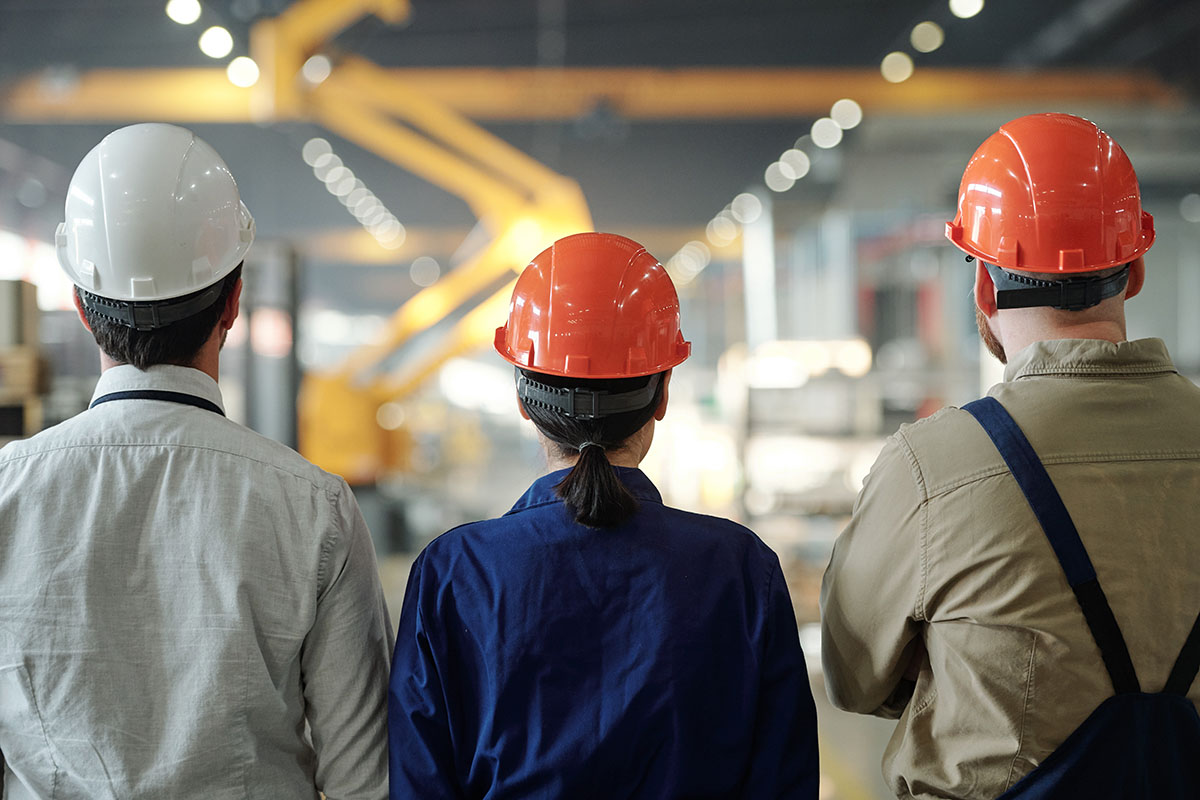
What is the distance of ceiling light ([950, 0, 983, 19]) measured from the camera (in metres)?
10.7

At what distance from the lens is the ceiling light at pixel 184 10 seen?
10469 mm

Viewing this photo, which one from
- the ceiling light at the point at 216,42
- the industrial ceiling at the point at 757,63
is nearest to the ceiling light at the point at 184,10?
the industrial ceiling at the point at 757,63

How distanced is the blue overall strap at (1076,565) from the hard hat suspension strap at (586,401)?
66cm

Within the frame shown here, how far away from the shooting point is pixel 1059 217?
1.90m

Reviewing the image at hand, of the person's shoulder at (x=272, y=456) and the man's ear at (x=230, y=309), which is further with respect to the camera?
the man's ear at (x=230, y=309)

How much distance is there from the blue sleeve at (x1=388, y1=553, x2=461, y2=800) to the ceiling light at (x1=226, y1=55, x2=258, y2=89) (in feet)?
39.2

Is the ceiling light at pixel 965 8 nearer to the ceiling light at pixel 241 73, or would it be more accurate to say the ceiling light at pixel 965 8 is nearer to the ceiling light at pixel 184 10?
the ceiling light at pixel 184 10

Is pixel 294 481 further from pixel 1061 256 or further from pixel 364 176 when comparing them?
pixel 364 176

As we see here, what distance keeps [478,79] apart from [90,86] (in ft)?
16.5

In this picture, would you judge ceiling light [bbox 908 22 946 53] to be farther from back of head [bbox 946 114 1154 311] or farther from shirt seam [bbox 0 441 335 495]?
shirt seam [bbox 0 441 335 495]

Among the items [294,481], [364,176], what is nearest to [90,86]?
[364,176]

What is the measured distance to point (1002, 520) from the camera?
1.72 meters

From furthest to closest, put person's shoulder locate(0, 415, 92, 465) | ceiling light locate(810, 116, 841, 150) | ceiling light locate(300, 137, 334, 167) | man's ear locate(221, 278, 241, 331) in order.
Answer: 1. ceiling light locate(300, 137, 334, 167)
2. ceiling light locate(810, 116, 841, 150)
3. man's ear locate(221, 278, 241, 331)
4. person's shoulder locate(0, 415, 92, 465)

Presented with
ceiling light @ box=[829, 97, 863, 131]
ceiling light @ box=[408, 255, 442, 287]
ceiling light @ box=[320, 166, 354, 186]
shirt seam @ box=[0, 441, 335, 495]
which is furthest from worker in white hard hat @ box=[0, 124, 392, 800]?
ceiling light @ box=[408, 255, 442, 287]
